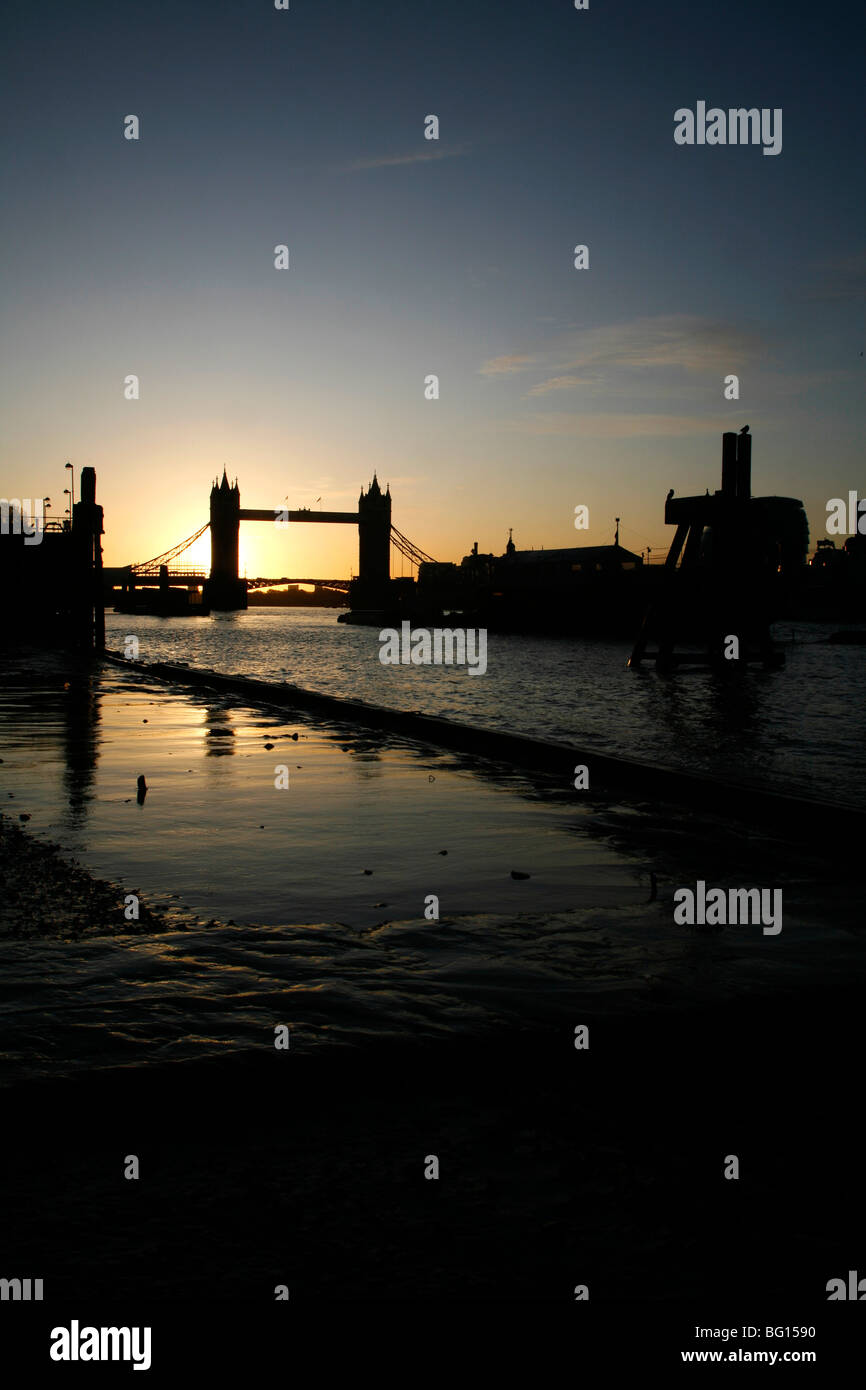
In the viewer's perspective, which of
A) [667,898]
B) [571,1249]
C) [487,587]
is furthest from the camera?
[487,587]

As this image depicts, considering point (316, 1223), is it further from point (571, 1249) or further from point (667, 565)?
point (667, 565)

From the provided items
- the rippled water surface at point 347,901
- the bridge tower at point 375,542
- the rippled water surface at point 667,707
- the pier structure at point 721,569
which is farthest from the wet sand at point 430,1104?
the bridge tower at point 375,542

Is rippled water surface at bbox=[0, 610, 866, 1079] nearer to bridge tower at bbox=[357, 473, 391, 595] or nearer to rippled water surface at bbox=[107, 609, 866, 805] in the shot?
rippled water surface at bbox=[107, 609, 866, 805]

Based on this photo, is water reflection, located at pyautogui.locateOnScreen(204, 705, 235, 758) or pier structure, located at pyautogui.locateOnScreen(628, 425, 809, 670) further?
pier structure, located at pyautogui.locateOnScreen(628, 425, 809, 670)

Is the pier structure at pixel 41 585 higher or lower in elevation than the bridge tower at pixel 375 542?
lower

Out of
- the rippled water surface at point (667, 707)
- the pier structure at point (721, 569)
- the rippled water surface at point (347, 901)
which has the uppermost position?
the pier structure at point (721, 569)

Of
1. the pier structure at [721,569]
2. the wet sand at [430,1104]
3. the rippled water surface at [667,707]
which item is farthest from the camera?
the pier structure at [721,569]

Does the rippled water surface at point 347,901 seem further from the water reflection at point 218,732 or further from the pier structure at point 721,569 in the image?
the pier structure at point 721,569

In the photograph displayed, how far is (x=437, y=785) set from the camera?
927 cm

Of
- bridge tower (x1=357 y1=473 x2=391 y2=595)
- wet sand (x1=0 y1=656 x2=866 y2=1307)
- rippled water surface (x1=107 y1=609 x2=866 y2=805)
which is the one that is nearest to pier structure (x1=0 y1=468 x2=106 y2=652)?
rippled water surface (x1=107 y1=609 x2=866 y2=805)

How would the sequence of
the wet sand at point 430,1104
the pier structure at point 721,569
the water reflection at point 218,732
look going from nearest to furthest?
the wet sand at point 430,1104
the water reflection at point 218,732
the pier structure at point 721,569

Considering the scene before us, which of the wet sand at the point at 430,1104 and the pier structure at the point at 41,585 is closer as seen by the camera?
the wet sand at the point at 430,1104
